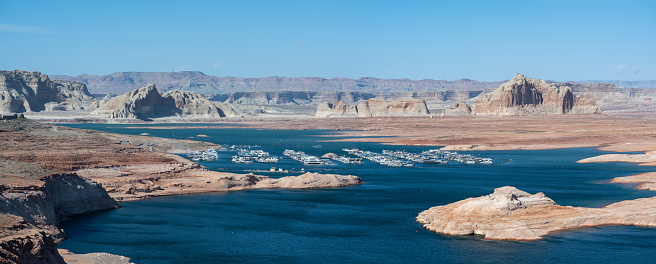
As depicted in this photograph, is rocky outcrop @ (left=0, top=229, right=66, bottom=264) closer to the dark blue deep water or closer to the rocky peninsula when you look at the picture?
the rocky peninsula

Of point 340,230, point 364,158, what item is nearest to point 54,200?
point 340,230

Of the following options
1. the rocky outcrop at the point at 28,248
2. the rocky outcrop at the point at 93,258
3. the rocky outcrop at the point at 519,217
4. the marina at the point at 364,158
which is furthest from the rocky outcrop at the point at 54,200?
the marina at the point at 364,158

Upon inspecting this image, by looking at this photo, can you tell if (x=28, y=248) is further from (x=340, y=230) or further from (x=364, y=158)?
(x=364, y=158)

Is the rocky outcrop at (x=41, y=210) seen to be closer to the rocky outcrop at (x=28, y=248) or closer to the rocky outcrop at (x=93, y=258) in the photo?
the rocky outcrop at (x=28, y=248)

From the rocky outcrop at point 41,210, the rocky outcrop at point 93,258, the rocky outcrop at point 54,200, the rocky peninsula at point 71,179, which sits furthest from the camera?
the rocky outcrop at point 54,200

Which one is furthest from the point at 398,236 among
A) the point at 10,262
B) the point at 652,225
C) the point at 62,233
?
the point at 10,262

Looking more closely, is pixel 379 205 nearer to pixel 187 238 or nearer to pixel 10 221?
pixel 187 238

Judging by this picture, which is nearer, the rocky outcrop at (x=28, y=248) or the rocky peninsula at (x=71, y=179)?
the rocky outcrop at (x=28, y=248)
